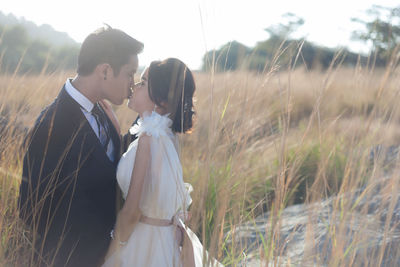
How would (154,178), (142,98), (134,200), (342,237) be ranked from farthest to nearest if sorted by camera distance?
(142,98) → (154,178) → (134,200) → (342,237)

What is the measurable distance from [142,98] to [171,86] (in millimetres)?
222

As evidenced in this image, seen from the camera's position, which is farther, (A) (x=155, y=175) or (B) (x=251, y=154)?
(B) (x=251, y=154)

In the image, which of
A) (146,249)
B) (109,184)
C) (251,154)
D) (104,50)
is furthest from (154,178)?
(251,154)

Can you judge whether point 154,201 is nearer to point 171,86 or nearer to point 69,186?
point 69,186

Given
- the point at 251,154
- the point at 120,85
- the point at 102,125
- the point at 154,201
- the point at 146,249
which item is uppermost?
the point at 120,85

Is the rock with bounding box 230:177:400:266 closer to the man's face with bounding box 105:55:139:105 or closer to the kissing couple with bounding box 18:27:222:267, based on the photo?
the kissing couple with bounding box 18:27:222:267

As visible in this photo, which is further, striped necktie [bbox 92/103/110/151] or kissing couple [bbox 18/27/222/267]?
striped necktie [bbox 92/103/110/151]

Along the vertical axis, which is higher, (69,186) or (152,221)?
(69,186)

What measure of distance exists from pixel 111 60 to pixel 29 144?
73cm

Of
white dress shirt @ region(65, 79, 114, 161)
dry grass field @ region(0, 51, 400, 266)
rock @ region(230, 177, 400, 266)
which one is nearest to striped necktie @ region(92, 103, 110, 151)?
white dress shirt @ region(65, 79, 114, 161)

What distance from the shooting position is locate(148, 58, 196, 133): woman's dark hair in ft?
7.50


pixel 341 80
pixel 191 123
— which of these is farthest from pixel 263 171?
pixel 341 80

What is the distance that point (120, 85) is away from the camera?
2.54m

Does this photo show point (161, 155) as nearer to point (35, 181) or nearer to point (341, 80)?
point (35, 181)
